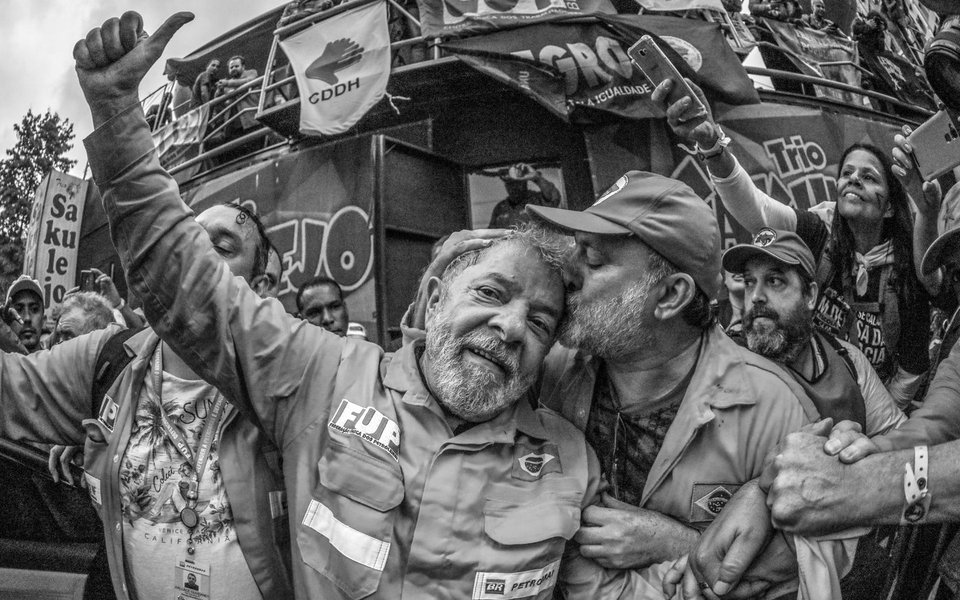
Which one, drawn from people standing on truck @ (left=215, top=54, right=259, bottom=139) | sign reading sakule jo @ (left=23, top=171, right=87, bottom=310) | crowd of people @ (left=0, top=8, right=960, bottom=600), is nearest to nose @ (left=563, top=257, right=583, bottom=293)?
crowd of people @ (left=0, top=8, right=960, bottom=600)

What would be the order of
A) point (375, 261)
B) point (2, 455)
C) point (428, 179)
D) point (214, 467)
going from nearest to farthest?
point (214, 467), point (2, 455), point (375, 261), point (428, 179)

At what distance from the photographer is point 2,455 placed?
3.18 meters

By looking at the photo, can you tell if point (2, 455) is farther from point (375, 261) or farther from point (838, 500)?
point (375, 261)

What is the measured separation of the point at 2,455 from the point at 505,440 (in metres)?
2.31

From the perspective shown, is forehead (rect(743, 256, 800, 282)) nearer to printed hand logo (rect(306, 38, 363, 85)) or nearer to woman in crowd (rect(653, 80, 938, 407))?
woman in crowd (rect(653, 80, 938, 407))

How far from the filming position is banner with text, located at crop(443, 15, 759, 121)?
906 centimetres

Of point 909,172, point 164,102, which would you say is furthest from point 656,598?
point 164,102

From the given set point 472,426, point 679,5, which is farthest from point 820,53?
point 472,426

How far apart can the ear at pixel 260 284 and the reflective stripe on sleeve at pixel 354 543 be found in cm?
104

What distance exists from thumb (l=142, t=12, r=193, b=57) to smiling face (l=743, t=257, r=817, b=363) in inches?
97.7

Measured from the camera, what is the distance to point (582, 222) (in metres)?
2.33

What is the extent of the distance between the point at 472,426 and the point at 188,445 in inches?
34.2

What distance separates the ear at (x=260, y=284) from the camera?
110 inches

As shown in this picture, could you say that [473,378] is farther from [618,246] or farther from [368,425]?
[618,246]
